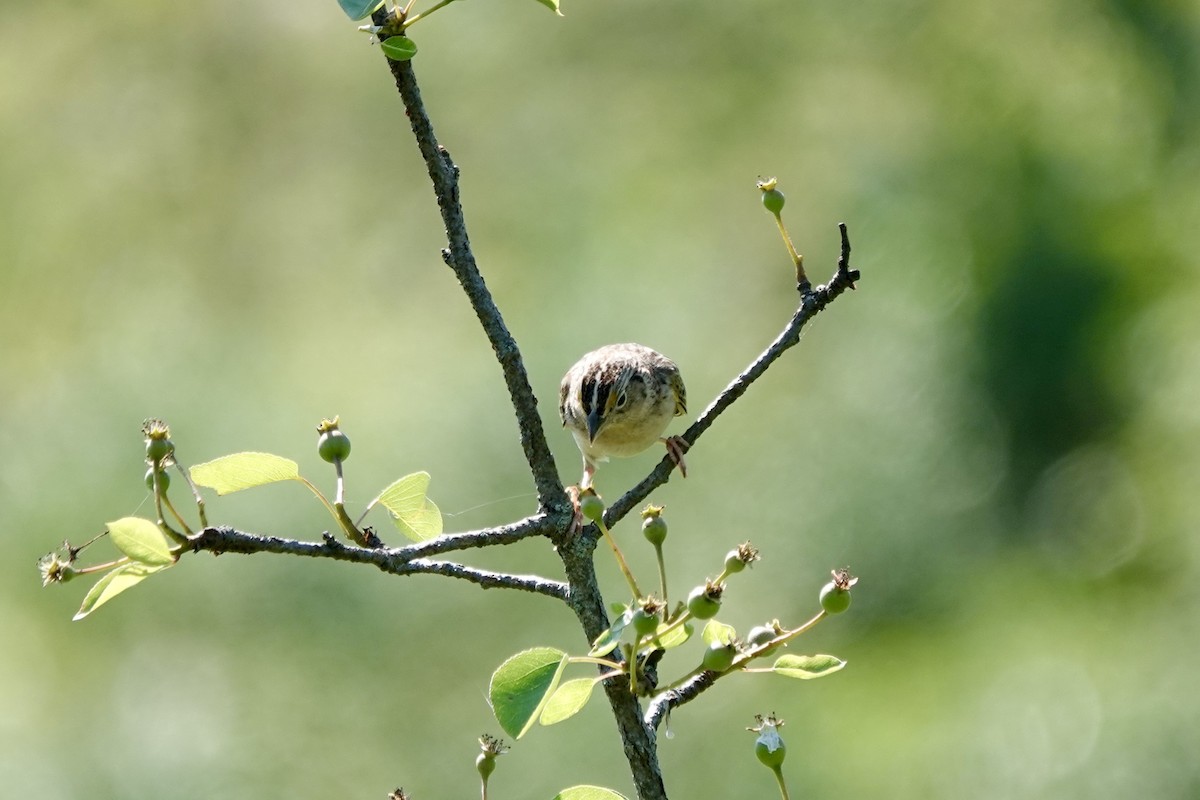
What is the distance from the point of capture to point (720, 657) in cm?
206

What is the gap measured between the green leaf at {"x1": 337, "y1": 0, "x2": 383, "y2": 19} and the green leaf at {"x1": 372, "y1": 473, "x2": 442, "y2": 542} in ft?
2.44

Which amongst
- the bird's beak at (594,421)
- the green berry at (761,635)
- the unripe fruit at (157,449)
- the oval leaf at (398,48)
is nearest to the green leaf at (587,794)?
the green berry at (761,635)

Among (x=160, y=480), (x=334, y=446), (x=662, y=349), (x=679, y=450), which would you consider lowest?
(x=160, y=480)

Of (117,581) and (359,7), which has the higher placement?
(359,7)

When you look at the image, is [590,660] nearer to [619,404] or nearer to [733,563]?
[733,563]

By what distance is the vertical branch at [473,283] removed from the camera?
2.11 metres

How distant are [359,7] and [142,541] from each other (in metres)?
0.85

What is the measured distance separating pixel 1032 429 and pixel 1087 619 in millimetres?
1262

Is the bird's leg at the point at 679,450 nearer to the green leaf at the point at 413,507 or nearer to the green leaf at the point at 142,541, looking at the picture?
the green leaf at the point at 413,507

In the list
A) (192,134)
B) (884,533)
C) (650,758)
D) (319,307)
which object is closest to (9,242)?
(192,134)

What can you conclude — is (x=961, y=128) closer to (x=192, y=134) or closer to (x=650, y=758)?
(x=192, y=134)

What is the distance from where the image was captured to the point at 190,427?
25.2 ft

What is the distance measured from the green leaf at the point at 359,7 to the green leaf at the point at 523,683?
1.00 m

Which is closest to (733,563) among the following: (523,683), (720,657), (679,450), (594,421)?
(720,657)
